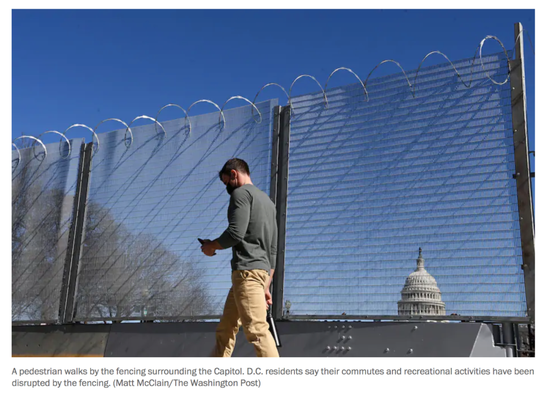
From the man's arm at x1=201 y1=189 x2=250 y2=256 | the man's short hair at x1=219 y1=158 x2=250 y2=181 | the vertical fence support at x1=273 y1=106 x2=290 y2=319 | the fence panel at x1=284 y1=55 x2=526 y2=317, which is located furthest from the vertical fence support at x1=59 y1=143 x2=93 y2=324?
the man's arm at x1=201 y1=189 x2=250 y2=256

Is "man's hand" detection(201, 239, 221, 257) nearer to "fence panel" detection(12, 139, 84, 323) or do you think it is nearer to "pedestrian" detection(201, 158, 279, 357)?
"pedestrian" detection(201, 158, 279, 357)

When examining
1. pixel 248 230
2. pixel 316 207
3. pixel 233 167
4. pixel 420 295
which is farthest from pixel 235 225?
pixel 420 295

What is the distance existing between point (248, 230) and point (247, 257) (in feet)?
0.58

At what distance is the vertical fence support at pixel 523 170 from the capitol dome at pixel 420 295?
622 mm

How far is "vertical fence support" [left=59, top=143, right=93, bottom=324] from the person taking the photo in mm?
6328

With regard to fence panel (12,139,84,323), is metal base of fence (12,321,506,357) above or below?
below

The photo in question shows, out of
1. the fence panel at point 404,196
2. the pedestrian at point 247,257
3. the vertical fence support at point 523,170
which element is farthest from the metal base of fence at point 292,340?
the pedestrian at point 247,257

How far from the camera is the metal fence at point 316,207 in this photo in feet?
14.2

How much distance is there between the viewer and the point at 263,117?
18.2ft

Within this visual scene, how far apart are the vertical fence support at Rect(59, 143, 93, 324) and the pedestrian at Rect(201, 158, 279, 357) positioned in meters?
3.10

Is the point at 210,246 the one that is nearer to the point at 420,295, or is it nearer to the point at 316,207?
the point at 316,207

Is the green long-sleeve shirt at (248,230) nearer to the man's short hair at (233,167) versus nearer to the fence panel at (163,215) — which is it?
the man's short hair at (233,167)

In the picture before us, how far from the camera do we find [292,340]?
4.84m
